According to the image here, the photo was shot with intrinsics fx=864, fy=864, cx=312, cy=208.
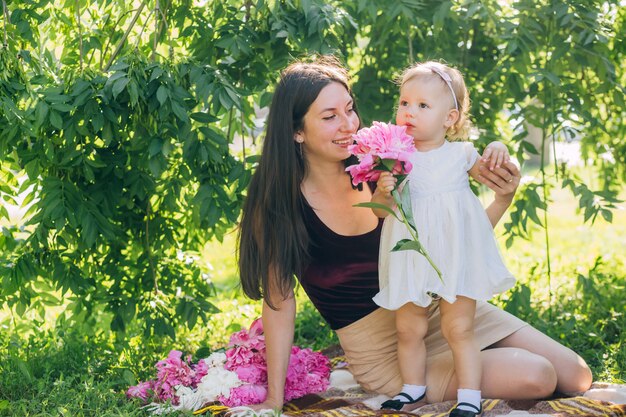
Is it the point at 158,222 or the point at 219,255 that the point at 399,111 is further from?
the point at 219,255

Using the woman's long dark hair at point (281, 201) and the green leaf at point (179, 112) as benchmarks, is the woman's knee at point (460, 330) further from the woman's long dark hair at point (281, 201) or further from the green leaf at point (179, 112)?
the green leaf at point (179, 112)

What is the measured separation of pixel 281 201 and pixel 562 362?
1.11 metres

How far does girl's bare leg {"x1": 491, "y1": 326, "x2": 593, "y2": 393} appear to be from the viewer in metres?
2.96

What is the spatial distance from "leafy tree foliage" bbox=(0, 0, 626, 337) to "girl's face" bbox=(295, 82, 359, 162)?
35 centimetres

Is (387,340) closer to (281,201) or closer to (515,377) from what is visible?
(515,377)

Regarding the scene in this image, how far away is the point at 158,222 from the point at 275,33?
1043 mm

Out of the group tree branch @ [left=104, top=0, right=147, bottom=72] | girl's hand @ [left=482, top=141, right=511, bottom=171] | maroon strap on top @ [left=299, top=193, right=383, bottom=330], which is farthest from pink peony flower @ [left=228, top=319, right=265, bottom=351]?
tree branch @ [left=104, top=0, right=147, bottom=72]

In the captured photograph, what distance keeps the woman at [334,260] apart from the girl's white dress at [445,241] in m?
0.15

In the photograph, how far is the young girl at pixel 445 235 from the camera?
2.71m

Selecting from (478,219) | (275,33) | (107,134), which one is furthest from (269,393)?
(275,33)

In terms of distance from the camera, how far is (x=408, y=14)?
11.3 ft

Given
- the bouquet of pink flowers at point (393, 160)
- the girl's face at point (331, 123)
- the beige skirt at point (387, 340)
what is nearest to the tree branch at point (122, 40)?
the girl's face at point (331, 123)

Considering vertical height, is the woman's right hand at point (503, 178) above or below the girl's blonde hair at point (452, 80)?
below

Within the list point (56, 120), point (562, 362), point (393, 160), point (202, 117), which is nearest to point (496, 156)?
point (393, 160)
